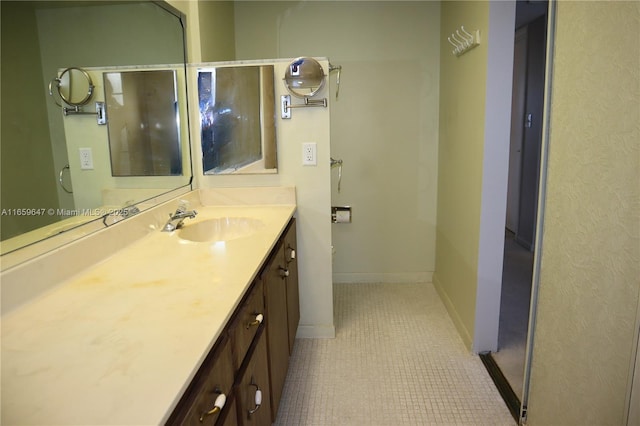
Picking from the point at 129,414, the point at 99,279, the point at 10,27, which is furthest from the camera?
the point at 99,279

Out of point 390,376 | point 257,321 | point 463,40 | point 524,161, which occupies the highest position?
point 463,40

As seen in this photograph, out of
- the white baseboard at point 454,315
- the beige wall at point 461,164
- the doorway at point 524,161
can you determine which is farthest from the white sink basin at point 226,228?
the doorway at point 524,161

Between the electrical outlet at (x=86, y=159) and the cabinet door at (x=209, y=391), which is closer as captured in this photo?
the cabinet door at (x=209, y=391)

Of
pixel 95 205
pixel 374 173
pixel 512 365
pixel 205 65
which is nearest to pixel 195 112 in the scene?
pixel 205 65

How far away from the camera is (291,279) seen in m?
2.08

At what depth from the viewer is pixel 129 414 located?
60cm

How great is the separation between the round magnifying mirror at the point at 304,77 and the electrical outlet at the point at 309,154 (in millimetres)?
262

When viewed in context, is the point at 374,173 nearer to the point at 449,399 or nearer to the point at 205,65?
the point at 205,65

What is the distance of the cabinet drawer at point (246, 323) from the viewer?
1052mm

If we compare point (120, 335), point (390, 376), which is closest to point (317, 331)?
point (390, 376)

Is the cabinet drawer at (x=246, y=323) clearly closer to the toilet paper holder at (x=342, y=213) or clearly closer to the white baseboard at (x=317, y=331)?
the white baseboard at (x=317, y=331)

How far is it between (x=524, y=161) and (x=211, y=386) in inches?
167

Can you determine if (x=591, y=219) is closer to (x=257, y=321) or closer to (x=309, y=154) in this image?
(x=257, y=321)

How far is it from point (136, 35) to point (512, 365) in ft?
8.00
